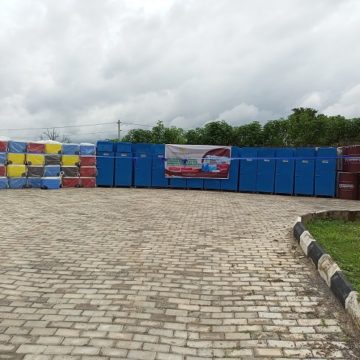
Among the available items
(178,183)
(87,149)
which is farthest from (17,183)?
(178,183)

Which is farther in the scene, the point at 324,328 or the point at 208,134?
the point at 208,134

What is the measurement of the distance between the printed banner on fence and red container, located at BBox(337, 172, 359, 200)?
518 cm

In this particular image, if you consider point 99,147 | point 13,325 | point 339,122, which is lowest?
point 13,325

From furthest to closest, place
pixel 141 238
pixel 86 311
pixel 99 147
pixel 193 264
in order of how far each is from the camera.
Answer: pixel 99 147, pixel 141 238, pixel 193 264, pixel 86 311

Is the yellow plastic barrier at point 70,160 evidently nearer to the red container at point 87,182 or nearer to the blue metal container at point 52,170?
the blue metal container at point 52,170

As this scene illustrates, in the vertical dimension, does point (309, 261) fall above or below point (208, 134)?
below

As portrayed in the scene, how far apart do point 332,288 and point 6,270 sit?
4161 mm

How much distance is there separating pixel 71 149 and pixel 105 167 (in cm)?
186

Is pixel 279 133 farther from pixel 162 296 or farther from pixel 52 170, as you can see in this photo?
pixel 162 296

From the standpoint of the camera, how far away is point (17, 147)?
18.8 metres

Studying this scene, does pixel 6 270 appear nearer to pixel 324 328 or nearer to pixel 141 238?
pixel 141 238

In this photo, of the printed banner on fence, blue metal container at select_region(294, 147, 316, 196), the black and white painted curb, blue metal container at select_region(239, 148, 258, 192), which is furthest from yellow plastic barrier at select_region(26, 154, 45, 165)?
the black and white painted curb

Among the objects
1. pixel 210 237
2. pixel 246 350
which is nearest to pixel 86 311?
pixel 246 350

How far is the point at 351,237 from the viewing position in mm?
8227
